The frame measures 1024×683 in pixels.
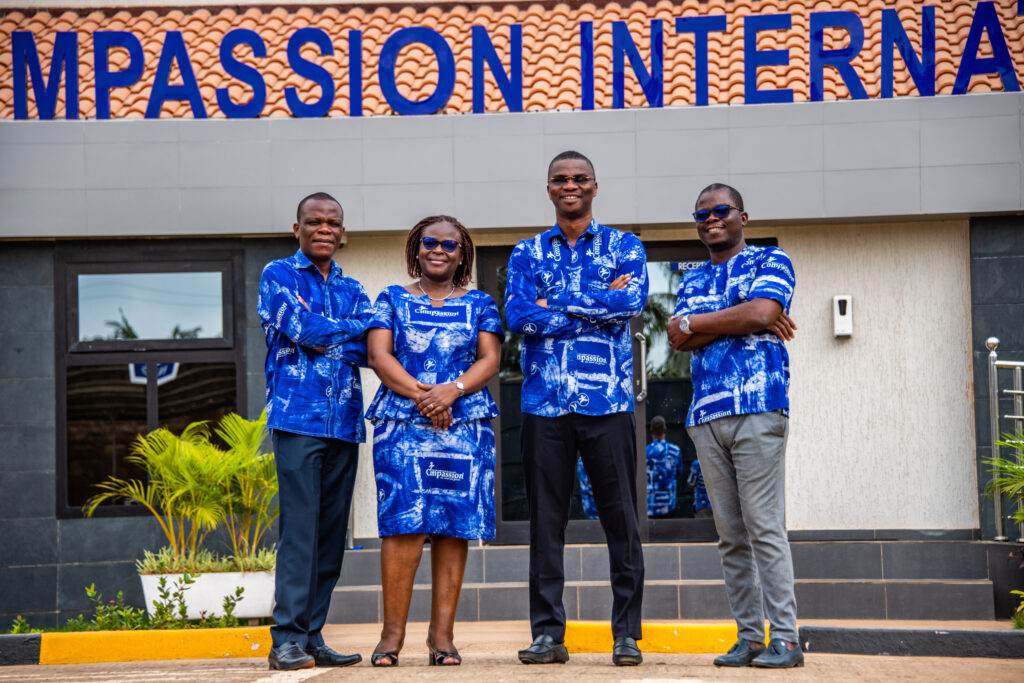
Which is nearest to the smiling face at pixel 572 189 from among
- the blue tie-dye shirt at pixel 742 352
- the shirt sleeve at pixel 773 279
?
the blue tie-dye shirt at pixel 742 352

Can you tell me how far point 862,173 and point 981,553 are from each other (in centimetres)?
282

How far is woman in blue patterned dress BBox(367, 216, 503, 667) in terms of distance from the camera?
4.99 metres

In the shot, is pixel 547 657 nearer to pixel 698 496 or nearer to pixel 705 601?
pixel 705 601

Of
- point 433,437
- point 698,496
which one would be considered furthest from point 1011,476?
point 433,437

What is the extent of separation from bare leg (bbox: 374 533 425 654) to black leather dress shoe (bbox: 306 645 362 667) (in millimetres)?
169

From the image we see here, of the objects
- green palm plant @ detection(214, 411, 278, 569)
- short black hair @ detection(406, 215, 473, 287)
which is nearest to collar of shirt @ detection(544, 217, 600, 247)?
short black hair @ detection(406, 215, 473, 287)

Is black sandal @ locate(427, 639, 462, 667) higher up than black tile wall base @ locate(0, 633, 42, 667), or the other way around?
black sandal @ locate(427, 639, 462, 667)

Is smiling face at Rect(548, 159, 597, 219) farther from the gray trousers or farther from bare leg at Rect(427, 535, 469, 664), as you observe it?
bare leg at Rect(427, 535, 469, 664)

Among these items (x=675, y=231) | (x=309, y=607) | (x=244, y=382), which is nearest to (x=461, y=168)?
(x=675, y=231)

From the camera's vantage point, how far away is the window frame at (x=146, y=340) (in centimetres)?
917

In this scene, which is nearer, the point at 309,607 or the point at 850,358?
the point at 309,607

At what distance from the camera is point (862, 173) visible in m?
8.77

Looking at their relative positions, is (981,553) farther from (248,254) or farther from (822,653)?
(248,254)

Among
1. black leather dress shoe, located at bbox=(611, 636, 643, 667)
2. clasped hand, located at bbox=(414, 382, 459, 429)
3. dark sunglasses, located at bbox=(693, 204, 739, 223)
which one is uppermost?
dark sunglasses, located at bbox=(693, 204, 739, 223)
